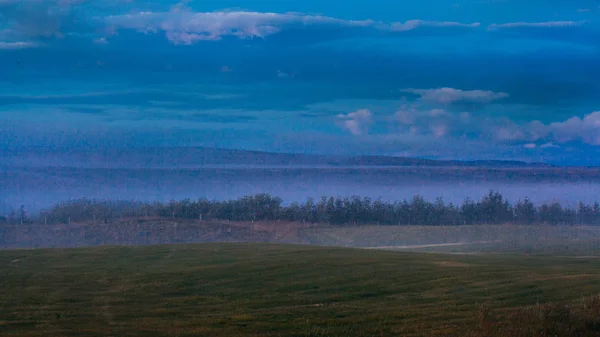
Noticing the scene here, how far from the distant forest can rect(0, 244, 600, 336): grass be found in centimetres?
4423

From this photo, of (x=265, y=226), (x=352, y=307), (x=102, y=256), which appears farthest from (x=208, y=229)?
(x=352, y=307)

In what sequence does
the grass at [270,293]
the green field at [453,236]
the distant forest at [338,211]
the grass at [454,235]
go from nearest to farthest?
the grass at [270,293] → the green field at [453,236] → the grass at [454,235] → the distant forest at [338,211]

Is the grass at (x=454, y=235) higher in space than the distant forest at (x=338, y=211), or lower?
lower

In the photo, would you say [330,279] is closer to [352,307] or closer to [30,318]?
Result: [352,307]

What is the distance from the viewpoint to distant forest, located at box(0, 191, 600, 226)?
105 meters

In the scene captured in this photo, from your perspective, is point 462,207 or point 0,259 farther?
point 462,207

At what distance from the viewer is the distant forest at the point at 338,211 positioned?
345 feet

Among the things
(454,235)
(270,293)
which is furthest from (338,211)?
(270,293)

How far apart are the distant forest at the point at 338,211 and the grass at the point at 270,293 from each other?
145 ft

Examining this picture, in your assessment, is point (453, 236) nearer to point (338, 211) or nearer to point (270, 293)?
point (338, 211)

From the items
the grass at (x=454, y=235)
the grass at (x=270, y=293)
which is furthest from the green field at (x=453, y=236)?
the grass at (x=270, y=293)

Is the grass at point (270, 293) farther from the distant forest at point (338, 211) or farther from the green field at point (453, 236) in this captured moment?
the distant forest at point (338, 211)

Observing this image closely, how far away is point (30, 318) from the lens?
1204 inches

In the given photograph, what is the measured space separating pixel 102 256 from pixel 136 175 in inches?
4430
